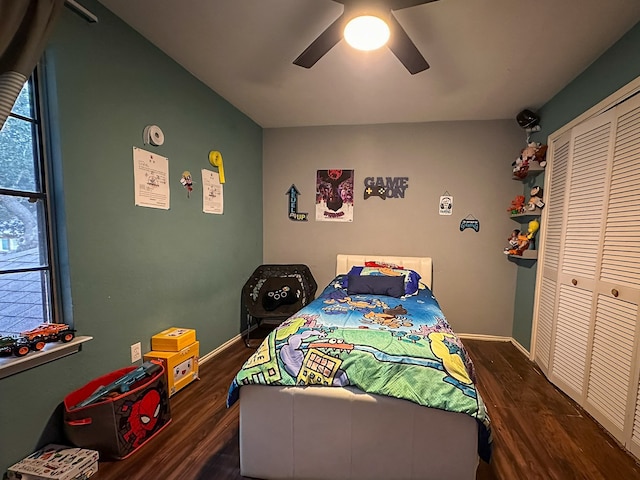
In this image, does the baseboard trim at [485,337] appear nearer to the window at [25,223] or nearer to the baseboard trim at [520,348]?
the baseboard trim at [520,348]

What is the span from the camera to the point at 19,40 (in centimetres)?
122

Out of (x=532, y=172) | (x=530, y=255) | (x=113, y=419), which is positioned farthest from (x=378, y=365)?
(x=532, y=172)

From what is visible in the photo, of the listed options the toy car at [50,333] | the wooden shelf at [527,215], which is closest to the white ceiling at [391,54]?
the wooden shelf at [527,215]

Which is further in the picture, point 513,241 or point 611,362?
point 513,241

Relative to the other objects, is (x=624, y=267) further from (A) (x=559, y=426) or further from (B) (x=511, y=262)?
(B) (x=511, y=262)

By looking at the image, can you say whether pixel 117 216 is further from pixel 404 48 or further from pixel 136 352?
pixel 404 48

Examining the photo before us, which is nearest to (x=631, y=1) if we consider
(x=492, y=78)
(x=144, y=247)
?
(x=492, y=78)

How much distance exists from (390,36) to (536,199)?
7.18ft

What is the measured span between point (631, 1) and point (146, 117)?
2895 millimetres

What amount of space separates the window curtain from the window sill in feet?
3.35

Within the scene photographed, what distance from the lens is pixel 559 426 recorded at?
1971 mm

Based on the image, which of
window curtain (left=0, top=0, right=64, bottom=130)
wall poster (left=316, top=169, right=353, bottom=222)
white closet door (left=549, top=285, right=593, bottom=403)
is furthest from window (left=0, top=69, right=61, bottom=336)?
white closet door (left=549, top=285, right=593, bottom=403)

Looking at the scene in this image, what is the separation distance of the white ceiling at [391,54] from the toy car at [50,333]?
1.81 metres

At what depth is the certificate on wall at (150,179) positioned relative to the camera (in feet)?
6.73
